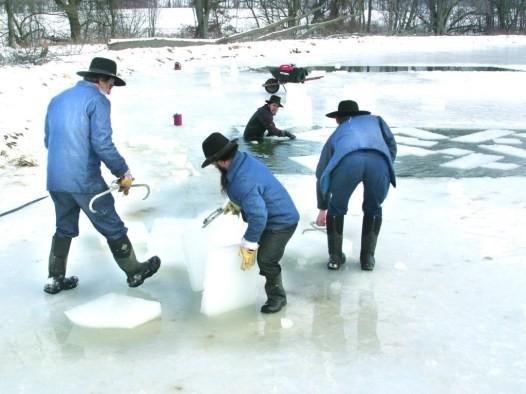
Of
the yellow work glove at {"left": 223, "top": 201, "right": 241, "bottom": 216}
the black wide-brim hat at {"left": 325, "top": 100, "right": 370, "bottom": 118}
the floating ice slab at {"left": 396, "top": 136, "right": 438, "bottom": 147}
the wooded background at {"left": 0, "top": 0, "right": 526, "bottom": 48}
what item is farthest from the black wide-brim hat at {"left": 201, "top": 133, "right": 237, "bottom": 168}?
the wooded background at {"left": 0, "top": 0, "right": 526, "bottom": 48}

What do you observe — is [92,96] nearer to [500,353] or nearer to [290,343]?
[290,343]

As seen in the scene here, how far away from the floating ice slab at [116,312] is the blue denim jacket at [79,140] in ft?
2.36

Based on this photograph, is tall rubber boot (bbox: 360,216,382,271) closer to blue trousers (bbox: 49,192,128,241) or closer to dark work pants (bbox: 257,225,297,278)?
dark work pants (bbox: 257,225,297,278)

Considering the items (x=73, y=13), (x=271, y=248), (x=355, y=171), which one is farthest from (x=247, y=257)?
(x=73, y=13)

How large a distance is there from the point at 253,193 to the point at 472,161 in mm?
5110

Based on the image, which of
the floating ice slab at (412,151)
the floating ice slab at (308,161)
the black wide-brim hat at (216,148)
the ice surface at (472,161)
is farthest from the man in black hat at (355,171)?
the floating ice slab at (412,151)

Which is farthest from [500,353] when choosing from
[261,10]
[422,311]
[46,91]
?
[261,10]

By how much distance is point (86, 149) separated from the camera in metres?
3.99

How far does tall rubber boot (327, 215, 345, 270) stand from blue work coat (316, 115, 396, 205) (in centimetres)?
19

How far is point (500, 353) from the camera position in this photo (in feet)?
11.4

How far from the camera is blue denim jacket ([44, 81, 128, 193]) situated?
3939 mm

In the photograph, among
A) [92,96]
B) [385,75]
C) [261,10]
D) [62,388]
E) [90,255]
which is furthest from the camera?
[261,10]

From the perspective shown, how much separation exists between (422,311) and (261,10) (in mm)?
47380

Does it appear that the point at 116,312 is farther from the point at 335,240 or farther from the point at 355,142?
the point at 355,142
